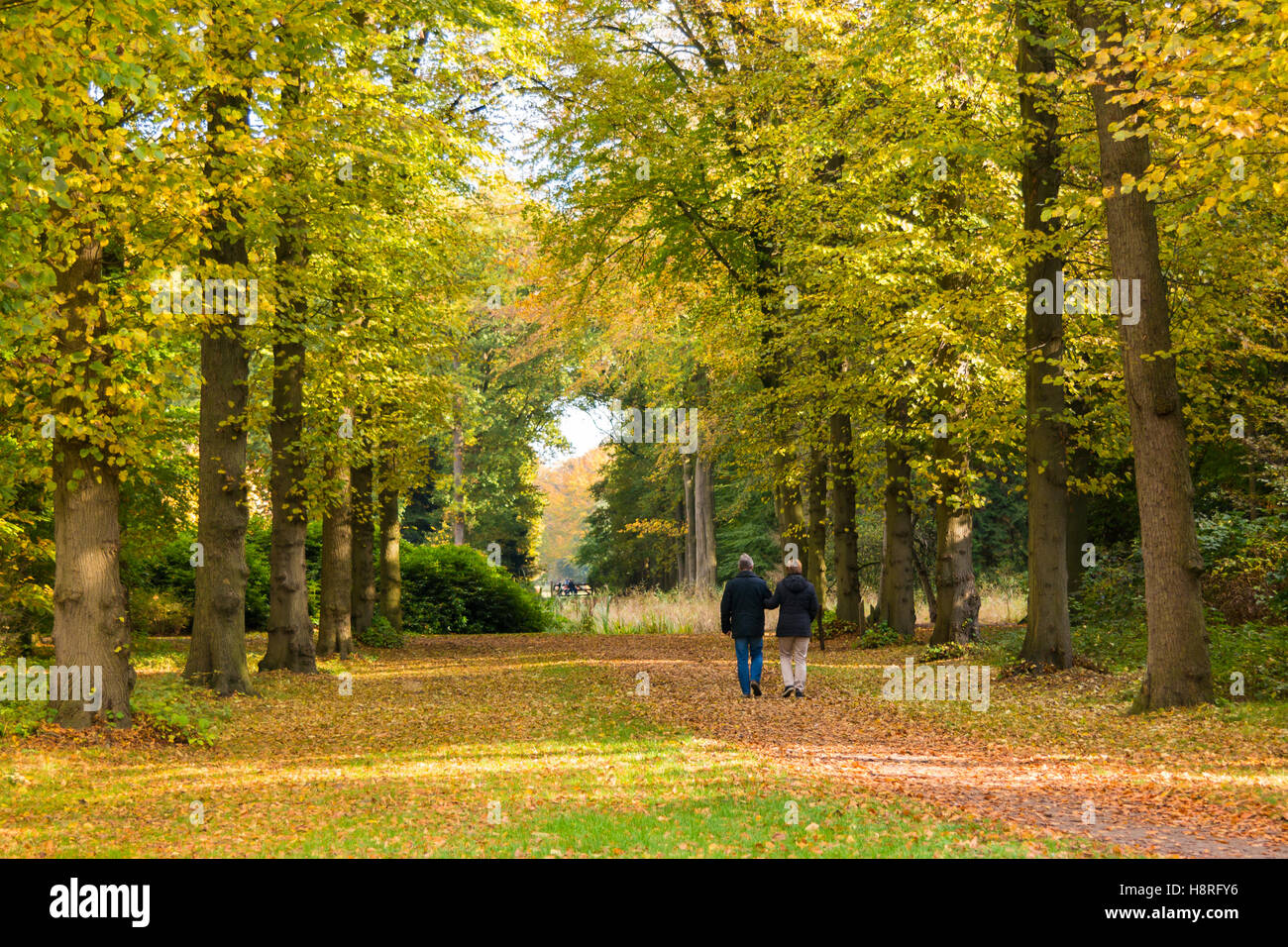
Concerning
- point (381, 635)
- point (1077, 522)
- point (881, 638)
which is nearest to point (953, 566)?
point (881, 638)

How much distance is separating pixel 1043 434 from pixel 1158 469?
3.46 m

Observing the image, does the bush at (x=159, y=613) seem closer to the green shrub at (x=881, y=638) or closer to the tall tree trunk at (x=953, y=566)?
the green shrub at (x=881, y=638)

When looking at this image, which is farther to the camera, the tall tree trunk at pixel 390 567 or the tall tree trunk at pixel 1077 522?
the tall tree trunk at pixel 390 567

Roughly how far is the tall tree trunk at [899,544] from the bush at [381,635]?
36.5 ft

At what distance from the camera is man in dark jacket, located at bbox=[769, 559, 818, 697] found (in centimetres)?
1477

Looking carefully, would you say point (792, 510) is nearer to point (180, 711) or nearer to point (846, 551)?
point (846, 551)

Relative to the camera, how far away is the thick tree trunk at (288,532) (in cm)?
1755

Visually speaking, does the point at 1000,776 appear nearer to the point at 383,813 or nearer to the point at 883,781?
the point at 883,781

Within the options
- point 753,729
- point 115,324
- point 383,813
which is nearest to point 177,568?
point 115,324

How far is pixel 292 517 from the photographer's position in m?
17.8

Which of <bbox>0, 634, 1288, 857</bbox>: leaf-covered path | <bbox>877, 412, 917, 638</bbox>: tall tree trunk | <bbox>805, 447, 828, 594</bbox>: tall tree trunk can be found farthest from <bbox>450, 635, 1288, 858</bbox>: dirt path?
<bbox>805, 447, 828, 594</bbox>: tall tree trunk

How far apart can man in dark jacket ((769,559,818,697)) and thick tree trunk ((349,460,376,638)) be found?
9890 millimetres

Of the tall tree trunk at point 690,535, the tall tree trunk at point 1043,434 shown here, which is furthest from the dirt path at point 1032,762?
the tall tree trunk at point 690,535

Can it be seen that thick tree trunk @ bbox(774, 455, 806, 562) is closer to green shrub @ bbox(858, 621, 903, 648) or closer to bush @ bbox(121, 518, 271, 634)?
green shrub @ bbox(858, 621, 903, 648)
